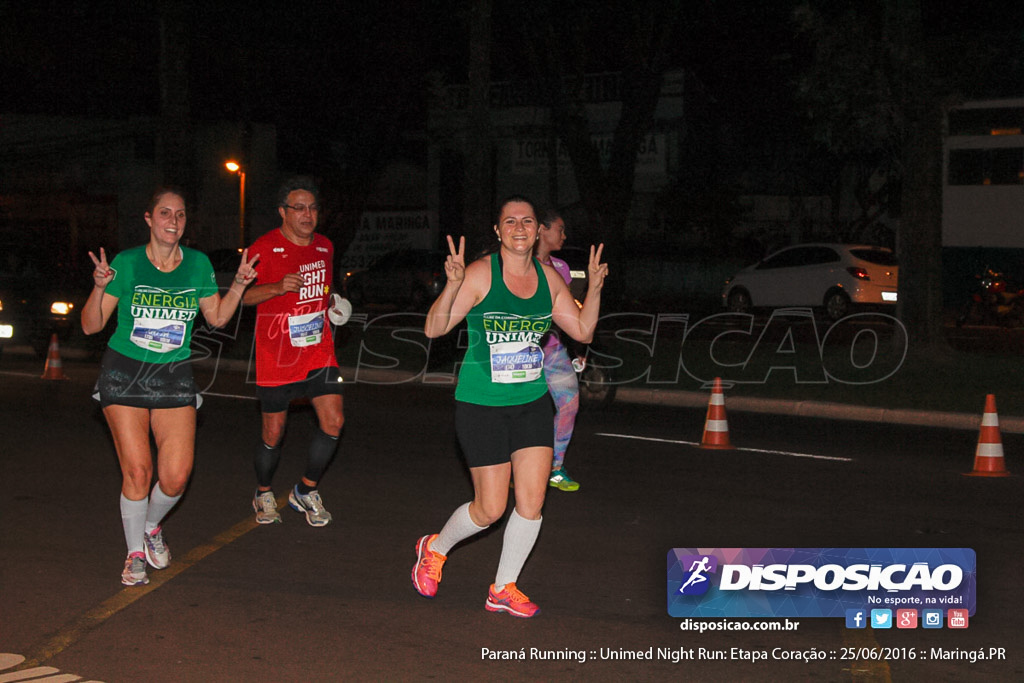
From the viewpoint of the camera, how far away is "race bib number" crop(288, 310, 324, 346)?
25.3 feet

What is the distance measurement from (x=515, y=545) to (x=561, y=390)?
131 inches

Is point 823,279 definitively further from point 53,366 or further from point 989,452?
point 989,452

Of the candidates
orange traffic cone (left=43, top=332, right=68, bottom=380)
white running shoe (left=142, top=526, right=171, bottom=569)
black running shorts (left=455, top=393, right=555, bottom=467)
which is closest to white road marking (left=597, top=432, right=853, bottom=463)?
black running shorts (left=455, top=393, right=555, bottom=467)

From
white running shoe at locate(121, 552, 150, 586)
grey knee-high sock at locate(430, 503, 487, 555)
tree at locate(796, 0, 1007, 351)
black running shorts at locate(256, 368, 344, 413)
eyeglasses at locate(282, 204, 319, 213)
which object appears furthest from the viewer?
tree at locate(796, 0, 1007, 351)

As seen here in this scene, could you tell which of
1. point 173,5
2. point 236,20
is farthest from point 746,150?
point 173,5

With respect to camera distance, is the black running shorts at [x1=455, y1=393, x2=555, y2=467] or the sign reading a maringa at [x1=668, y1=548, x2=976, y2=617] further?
the black running shorts at [x1=455, y1=393, x2=555, y2=467]

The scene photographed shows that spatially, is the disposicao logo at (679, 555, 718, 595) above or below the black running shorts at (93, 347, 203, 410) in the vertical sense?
below

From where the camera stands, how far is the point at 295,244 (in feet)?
25.6

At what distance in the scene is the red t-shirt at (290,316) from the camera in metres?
7.70

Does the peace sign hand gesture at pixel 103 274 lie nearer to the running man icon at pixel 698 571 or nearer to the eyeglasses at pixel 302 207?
the eyeglasses at pixel 302 207

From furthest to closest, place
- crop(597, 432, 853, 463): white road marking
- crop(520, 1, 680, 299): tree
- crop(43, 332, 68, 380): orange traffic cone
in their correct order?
crop(520, 1, 680, 299): tree, crop(43, 332, 68, 380): orange traffic cone, crop(597, 432, 853, 463): white road marking

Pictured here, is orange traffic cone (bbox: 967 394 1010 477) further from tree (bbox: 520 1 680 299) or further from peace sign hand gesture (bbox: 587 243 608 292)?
tree (bbox: 520 1 680 299)

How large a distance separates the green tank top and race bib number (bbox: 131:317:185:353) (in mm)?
1575

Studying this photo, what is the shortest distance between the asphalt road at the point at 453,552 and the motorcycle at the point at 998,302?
534 inches
